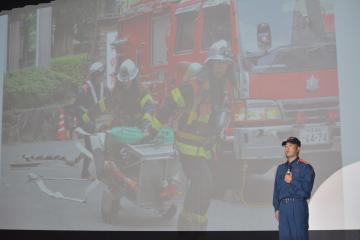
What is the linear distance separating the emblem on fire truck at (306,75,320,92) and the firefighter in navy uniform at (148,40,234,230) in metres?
0.70

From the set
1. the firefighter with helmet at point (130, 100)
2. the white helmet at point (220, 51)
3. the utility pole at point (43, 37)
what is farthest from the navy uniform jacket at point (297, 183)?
the utility pole at point (43, 37)

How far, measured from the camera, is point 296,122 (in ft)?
14.9

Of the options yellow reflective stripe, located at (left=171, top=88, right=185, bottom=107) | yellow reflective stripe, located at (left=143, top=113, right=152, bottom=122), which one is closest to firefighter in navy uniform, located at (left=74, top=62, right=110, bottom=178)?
yellow reflective stripe, located at (left=143, top=113, right=152, bottom=122)

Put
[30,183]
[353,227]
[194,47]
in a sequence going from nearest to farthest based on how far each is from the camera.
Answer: [353,227]
[194,47]
[30,183]

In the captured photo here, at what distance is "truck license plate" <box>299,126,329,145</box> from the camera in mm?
4469

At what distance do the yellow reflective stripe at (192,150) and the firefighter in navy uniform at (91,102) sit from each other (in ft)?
2.93

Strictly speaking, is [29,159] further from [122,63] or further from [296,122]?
[296,122]

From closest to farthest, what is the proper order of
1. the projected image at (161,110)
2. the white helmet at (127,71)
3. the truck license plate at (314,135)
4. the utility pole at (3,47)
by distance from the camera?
the truck license plate at (314,135)
the projected image at (161,110)
the white helmet at (127,71)
the utility pole at (3,47)

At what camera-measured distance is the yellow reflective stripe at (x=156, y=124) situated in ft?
16.4

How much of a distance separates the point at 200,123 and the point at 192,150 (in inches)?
10.3

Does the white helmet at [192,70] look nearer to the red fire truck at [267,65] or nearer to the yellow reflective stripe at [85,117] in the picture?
the red fire truck at [267,65]

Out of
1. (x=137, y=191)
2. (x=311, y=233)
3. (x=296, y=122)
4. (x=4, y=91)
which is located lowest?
(x=311, y=233)

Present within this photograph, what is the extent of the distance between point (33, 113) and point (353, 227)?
3381mm

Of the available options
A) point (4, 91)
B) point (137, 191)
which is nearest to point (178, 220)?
point (137, 191)
